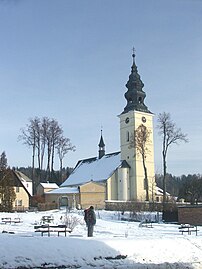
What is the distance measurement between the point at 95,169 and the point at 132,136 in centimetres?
874

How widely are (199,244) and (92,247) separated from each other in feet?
18.9

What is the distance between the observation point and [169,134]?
56.1m

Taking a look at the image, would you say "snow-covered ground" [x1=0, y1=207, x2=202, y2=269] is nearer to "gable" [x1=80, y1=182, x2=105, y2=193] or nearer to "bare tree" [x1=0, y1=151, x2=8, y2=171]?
"bare tree" [x1=0, y1=151, x2=8, y2=171]

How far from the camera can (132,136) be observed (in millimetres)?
70125

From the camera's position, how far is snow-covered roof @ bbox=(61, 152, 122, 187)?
70.8 metres

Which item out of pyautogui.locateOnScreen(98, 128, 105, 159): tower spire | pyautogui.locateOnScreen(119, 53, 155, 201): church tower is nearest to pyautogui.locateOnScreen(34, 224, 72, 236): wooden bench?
pyautogui.locateOnScreen(119, 53, 155, 201): church tower

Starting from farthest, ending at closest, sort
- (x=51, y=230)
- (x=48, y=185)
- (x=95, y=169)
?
(x=95, y=169)
(x=48, y=185)
(x=51, y=230)

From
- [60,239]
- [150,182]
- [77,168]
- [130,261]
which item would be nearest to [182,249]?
[130,261]

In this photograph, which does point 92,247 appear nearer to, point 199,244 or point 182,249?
point 182,249

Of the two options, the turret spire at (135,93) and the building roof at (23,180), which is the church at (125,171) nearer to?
the turret spire at (135,93)

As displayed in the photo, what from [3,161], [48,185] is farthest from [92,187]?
[3,161]

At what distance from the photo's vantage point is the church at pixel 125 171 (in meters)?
64.0

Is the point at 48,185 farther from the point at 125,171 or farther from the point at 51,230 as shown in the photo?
the point at 51,230

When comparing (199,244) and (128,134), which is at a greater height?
(128,134)
